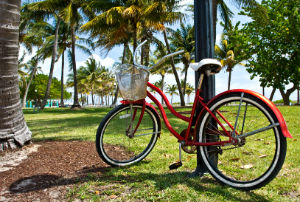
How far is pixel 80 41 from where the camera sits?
27.8 metres

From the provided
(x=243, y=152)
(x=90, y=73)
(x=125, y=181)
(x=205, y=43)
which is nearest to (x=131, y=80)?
(x=205, y=43)

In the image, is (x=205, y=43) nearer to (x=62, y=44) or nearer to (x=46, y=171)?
(x=46, y=171)

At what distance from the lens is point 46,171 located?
2789mm

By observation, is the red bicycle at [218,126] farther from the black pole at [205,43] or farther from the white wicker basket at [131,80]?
the black pole at [205,43]

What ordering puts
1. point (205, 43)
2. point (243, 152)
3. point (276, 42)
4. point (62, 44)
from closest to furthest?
point (205, 43), point (243, 152), point (276, 42), point (62, 44)

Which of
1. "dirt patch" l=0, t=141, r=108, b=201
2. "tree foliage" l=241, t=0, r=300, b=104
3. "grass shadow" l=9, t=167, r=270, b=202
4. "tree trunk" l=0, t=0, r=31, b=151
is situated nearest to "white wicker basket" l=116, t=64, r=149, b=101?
"grass shadow" l=9, t=167, r=270, b=202

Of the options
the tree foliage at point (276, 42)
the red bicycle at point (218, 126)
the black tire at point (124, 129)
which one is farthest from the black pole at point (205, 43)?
the tree foliage at point (276, 42)

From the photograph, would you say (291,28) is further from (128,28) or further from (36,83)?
(36,83)

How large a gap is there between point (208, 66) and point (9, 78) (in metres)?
2.83

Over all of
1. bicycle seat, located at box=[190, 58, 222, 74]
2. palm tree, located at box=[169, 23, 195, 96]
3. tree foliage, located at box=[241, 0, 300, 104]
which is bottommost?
bicycle seat, located at box=[190, 58, 222, 74]

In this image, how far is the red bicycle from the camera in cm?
206

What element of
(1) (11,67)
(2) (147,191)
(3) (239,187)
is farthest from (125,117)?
(1) (11,67)

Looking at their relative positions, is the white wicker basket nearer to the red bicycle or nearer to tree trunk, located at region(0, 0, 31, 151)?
the red bicycle

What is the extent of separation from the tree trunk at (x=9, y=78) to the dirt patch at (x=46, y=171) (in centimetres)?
25
